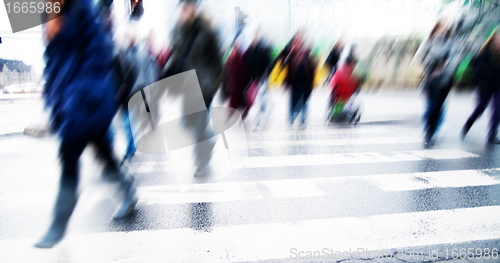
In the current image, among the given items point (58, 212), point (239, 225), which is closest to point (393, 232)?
point (239, 225)

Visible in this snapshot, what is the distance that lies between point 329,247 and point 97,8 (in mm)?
2374

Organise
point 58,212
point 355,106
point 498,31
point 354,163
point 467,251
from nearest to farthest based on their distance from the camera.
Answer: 1. point 467,251
2. point 58,212
3. point 354,163
4. point 498,31
5. point 355,106

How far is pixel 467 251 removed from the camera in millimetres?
2463

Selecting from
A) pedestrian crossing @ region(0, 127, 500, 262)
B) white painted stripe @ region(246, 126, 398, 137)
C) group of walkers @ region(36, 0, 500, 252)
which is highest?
group of walkers @ region(36, 0, 500, 252)

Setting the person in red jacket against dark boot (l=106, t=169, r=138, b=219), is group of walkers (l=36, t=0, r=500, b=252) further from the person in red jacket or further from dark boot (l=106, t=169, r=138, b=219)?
the person in red jacket

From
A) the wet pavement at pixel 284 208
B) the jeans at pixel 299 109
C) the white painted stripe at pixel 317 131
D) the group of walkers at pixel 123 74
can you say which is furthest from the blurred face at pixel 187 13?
the jeans at pixel 299 109

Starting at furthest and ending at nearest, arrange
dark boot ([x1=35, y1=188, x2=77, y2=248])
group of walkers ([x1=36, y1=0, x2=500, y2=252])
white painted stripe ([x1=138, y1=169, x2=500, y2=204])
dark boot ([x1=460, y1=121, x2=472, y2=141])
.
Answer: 1. dark boot ([x1=460, y1=121, x2=472, y2=141])
2. white painted stripe ([x1=138, y1=169, x2=500, y2=204])
3. dark boot ([x1=35, y1=188, x2=77, y2=248])
4. group of walkers ([x1=36, y1=0, x2=500, y2=252])

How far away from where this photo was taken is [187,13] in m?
3.70

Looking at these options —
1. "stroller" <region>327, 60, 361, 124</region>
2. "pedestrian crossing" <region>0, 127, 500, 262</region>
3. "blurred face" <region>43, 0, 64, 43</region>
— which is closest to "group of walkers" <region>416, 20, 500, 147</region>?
"pedestrian crossing" <region>0, 127, 500, 262</region>

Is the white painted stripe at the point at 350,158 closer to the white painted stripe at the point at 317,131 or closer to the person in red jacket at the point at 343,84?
the white painted stripe at the point at 317,131

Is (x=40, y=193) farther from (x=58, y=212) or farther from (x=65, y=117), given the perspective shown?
(x=65, y=117)

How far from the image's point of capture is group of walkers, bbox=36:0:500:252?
2.51 m

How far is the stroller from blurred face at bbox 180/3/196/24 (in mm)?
4900

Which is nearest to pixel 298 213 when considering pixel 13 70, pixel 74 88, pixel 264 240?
pixel 264 240
